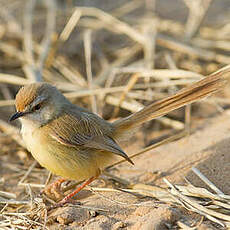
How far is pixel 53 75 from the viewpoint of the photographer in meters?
7.65

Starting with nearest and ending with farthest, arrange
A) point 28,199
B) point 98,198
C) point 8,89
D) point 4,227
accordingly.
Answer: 1. point 4,227
2. point 98,198
3. point 28,199
4. point 8,89

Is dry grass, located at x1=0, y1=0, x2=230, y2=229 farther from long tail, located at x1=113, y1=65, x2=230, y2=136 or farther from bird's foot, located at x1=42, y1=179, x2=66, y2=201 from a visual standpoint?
long tail, located at x1=113, y1=65, x2=230, y2=136

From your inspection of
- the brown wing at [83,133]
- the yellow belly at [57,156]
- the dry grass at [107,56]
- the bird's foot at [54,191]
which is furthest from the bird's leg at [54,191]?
the brown wing at [83,133]

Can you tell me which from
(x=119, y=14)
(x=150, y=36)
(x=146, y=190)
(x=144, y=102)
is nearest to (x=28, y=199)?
(x=146, y=190)

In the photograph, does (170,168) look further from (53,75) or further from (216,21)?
(216,21)

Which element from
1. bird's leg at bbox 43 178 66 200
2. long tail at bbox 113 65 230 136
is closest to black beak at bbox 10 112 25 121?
bird's leg at bbox 43 178 66 200

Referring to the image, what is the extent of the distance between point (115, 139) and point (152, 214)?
1390mm

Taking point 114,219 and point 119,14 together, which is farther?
point 119,14

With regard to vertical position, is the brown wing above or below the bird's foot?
above

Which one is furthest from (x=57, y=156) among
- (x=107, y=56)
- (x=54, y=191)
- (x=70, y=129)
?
(x=107, y=56)

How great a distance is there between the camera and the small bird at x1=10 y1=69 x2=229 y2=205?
4410 mm

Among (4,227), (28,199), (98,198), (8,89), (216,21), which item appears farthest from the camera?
(216,21)

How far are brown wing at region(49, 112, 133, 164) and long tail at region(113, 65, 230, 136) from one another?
10.3 inches

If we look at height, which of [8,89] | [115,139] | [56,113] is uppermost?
[56,113]
